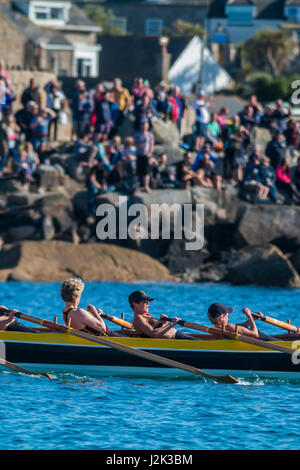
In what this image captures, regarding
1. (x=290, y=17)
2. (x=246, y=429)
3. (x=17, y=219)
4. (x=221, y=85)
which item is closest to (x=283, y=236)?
(x=17, y=219)

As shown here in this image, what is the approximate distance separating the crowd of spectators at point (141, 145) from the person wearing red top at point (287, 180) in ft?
0.11

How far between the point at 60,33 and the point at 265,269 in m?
35.4

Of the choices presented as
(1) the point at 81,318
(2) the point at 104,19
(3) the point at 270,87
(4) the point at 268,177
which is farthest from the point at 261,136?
(2) the point at 104,19

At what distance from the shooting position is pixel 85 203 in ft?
110

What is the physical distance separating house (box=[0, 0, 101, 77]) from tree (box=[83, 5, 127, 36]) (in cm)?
1797

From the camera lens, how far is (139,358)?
18859 mm

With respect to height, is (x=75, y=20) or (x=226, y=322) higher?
(x=75, y=20)

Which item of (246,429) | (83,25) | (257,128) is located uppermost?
(83,25)

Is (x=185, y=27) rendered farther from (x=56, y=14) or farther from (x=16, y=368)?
(x=16, y=368)

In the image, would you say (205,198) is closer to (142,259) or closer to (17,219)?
(142,259)

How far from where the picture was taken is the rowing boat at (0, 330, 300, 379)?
1870 cm

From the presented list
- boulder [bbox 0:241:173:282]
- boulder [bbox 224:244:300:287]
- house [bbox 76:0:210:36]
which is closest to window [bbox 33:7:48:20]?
house [bbox 76:0:210:36]

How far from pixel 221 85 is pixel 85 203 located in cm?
3552

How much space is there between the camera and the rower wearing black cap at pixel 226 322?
18359 millimetres
